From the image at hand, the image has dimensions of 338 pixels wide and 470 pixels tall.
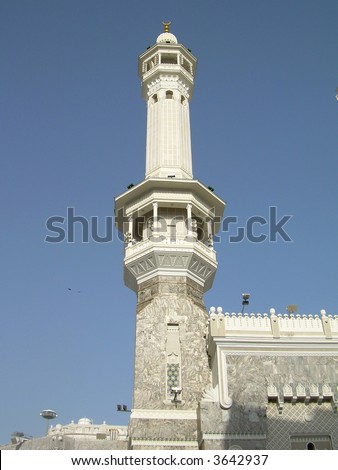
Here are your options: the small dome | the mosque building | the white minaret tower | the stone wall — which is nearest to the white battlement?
the mosque building

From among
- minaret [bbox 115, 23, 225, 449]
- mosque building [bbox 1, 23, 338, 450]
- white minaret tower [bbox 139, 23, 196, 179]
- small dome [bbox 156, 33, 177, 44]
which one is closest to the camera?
mosque building [bbox 1, 23, 338, 450]

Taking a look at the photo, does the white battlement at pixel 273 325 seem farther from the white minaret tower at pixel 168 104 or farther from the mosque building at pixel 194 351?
the white minaret tower at pixel 168 104

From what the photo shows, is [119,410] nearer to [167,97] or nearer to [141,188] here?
[141,188]

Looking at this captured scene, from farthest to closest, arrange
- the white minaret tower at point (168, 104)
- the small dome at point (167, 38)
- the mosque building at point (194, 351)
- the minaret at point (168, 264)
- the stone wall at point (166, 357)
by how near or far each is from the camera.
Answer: the small dome at point (167, 38), the white minaret tower at point (168, 104), the minaret at point (168, 264), the stone wall at point (166, 357), the mosque building at point (194, 351)

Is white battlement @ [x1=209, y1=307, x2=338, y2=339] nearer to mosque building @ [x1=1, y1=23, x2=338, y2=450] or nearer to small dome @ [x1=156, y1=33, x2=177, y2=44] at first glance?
mosque building @ [x1=1, y1=23, x2=338, y2=450]

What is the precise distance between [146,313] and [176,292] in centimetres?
149

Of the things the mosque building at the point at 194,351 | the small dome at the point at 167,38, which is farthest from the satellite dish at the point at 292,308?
the small dome at the point at 167,38

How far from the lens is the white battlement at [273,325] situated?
2069 centimetres

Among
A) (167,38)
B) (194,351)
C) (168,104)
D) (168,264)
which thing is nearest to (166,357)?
(194,351)

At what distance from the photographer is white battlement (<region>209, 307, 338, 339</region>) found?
67.9 feet

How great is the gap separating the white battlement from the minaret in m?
2.10

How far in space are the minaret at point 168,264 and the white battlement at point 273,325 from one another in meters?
2.10
